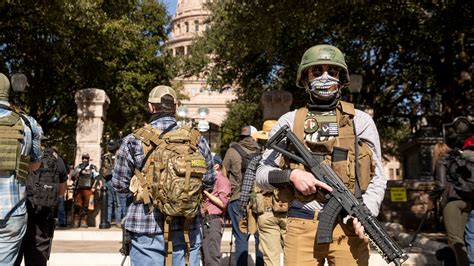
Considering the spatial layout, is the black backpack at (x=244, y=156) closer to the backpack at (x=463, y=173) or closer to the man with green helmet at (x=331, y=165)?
the backpack at (x=463, y=173)

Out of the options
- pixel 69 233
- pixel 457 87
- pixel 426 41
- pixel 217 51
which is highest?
pixel 217 51

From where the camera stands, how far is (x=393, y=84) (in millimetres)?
25625

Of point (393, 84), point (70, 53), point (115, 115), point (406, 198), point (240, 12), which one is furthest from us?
point (115, 115)

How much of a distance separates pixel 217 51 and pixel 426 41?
11528 millimetres

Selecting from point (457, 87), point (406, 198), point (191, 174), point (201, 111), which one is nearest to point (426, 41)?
point (457, 87)

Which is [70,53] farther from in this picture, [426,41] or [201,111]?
[426,41]

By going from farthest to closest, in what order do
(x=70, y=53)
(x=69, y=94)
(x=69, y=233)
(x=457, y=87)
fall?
(x=69, y=94) → (x=70, y=53) → (x=457, y=87) → (x=69, y=233)

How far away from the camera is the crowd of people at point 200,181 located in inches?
128

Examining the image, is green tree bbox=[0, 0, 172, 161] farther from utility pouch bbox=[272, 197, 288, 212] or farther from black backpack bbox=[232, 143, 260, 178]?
utility pouch bbox=[272, 197, 288, 212]

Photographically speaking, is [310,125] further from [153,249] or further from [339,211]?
[153,249]

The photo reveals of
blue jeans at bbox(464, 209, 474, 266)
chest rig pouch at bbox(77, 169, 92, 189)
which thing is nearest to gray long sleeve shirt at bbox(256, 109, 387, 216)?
blue jeans at bbox(464, 209, 474, 266)

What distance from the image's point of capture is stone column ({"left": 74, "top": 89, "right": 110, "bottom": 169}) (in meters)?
15.1

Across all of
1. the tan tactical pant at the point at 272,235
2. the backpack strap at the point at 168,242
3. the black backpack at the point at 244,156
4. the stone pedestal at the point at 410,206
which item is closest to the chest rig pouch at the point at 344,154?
the backpack strap at the point at 168,242

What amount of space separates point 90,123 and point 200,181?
11.7 metres
